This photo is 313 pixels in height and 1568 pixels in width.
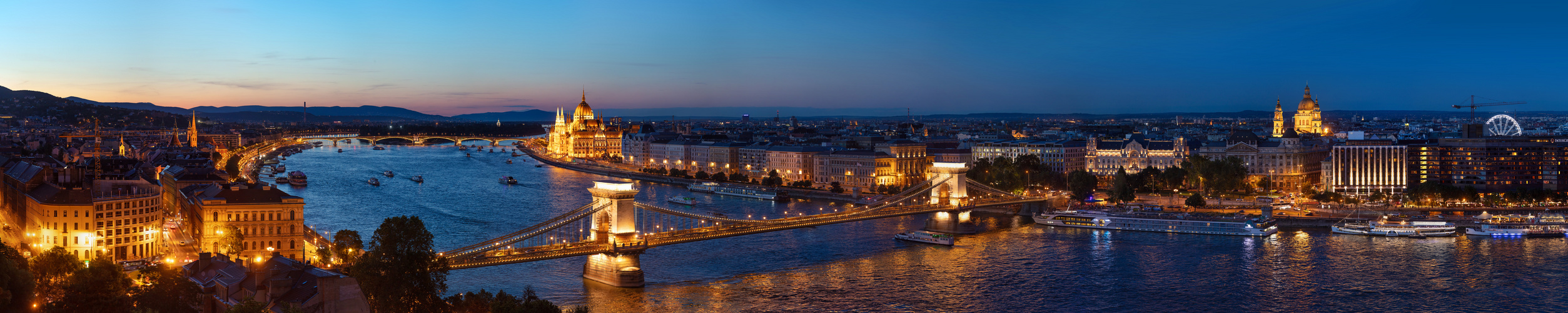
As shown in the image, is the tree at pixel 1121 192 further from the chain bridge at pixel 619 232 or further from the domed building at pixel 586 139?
the domed building at pixel 586 139

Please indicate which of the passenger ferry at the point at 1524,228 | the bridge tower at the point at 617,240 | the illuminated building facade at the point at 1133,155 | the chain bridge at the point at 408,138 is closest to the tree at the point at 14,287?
the bridge tower at the point at 617,240

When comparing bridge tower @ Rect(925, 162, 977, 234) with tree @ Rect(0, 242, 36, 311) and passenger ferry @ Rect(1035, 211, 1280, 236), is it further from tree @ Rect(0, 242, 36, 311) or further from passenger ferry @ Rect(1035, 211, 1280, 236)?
tree @ Rect(0, 242, 36, 311)

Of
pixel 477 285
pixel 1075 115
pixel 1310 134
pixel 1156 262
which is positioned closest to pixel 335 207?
pixel 477 285

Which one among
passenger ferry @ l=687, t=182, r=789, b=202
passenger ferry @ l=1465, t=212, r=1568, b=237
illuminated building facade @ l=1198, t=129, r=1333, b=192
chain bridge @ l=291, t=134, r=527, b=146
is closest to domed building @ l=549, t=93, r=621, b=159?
chain bridge @ l=291, t=134, r=527, b=146

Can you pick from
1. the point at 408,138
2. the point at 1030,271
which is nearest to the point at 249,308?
the point at 1030,271

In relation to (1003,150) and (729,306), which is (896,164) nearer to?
(1003,150)

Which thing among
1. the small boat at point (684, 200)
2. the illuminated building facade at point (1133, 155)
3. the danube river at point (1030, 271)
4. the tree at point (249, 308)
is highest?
the illuminated building facade at point (1133, 155)
